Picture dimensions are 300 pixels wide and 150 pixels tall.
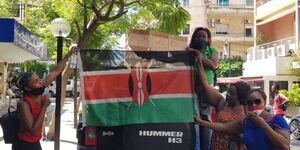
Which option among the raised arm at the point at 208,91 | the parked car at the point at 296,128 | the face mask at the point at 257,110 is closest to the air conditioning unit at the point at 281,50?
the parked car at the point at 296,128

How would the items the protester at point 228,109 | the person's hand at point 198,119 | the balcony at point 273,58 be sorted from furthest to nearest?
the balcony at point 273,58
the person's hand at point 198,119
the protester at point 228,109

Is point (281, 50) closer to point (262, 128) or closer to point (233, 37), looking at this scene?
point (233, 37)

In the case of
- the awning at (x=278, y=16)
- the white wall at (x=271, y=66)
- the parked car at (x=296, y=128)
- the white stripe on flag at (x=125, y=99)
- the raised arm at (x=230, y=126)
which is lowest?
the parked car at (x=296, y=128)

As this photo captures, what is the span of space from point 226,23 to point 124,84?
46.7 meters

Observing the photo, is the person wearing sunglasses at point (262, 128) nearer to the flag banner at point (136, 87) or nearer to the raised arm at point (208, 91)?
the raised arm at point (208, 91)

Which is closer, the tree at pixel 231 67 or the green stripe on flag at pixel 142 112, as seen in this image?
the green stripe on flag at pixel 142 112

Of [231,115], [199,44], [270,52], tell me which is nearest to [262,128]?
[231,115]

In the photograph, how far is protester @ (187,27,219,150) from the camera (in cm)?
456

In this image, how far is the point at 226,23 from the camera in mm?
49812

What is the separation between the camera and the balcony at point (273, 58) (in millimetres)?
26078

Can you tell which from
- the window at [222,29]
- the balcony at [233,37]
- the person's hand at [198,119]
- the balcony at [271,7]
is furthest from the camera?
the window at [222,29]

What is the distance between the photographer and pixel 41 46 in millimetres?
13492

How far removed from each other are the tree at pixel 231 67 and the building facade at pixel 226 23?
3.03 m

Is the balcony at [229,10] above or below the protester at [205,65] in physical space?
above
